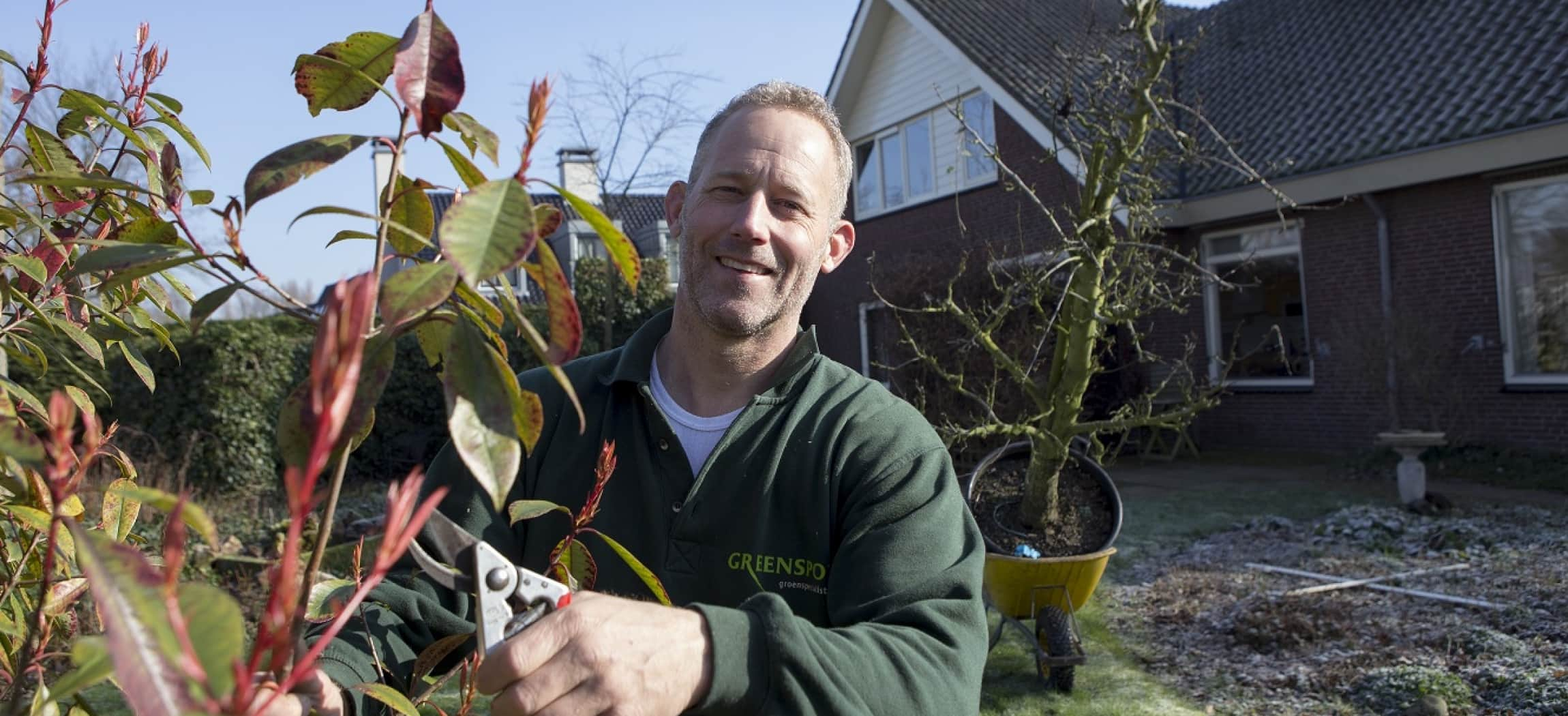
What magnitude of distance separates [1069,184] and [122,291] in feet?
38.0

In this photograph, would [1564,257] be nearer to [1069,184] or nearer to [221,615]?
[1069,184]

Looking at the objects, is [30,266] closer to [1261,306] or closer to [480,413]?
[480,413]

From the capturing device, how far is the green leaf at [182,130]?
64.9 inches

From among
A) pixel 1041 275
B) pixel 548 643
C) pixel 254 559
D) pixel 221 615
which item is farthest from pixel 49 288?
pixel 254 559

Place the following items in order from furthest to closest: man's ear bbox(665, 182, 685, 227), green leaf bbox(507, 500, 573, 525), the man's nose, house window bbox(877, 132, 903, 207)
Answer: house window bbox(877, 132, 903, 207)
man's ear bbox(665, 182, 685, 227)
the man's nose
green leaf bbox(507, 500, 573, 525)

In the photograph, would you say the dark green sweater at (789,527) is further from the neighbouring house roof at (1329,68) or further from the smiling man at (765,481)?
the neighbouring house roof at (1329,68)

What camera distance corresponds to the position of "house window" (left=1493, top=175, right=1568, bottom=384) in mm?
9680

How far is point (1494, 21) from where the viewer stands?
36.0ft

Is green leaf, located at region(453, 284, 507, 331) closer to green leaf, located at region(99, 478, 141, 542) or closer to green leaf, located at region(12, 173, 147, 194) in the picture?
green leaf, located at region(12, 173, 147, 194)

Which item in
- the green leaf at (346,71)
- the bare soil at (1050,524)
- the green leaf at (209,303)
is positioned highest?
the green leaf at (346,71)

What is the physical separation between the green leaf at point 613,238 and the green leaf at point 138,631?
1.42 feet

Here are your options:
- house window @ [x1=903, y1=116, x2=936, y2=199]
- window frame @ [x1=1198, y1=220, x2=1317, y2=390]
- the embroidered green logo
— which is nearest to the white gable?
house window @ [x1=903, y1=116, x2=936, y2=199]

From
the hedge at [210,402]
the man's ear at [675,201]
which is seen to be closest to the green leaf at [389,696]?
the man's ear at [675,201]

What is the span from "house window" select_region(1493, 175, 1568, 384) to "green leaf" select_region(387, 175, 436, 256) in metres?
11.1
